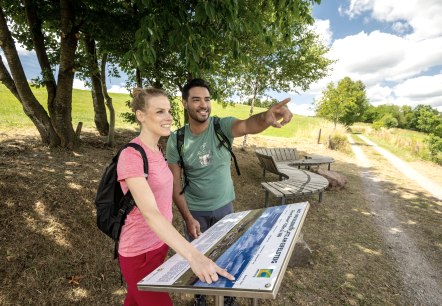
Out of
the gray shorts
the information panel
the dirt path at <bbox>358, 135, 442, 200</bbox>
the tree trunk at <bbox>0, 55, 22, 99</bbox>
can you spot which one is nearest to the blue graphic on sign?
the information panel

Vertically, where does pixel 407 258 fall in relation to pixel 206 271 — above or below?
below

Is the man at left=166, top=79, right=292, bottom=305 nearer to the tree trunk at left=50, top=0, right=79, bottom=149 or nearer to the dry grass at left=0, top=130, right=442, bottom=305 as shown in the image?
the dry grass at left=0, top=130, right=442, bottom=305

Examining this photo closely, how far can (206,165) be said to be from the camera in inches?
108

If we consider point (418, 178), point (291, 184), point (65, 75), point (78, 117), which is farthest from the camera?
point (78, 117)

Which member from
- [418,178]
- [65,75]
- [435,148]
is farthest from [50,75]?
[435,148]

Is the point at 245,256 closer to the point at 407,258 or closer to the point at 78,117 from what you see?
the point at 407,258

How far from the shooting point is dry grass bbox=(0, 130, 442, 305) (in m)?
3.31

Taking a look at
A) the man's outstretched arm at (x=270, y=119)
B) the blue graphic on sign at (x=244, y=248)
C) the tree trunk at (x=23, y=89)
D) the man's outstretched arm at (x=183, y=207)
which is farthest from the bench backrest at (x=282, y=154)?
the blue graphic on sign at (x=244, y=248)

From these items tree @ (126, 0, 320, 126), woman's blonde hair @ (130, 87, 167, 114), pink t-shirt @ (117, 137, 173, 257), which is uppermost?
tree @ (126, 0, 320, 126)

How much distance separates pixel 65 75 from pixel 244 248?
20.6 ft

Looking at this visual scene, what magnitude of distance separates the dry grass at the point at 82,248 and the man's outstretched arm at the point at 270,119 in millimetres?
2434

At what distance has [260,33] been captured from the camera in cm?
437

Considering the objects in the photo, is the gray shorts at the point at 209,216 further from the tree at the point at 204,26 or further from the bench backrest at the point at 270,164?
the bench backrest at the point at 270,164

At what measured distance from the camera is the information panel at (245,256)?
118 cm
